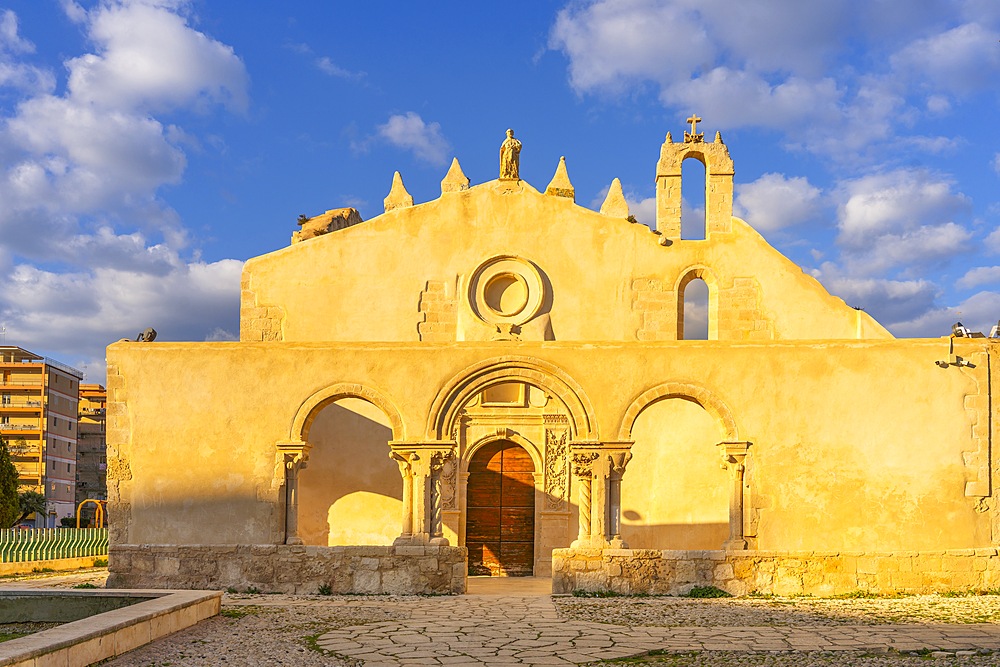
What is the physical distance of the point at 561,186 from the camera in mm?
20156

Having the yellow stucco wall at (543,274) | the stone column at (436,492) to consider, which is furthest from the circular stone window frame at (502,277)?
the stone column at (436,492)

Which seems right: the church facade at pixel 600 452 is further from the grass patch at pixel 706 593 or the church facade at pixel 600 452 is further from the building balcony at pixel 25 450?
the building balcony at pixel 25 450

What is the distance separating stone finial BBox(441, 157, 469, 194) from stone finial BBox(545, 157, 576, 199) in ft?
5.17

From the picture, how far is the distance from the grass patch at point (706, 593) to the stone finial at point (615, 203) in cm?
824

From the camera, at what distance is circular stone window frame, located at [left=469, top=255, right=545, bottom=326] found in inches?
743

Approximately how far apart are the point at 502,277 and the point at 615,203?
2689mm

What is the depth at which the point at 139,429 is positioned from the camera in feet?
48.9

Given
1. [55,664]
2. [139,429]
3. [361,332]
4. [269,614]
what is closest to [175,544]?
[139,429]

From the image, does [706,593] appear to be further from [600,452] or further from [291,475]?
[291,475]

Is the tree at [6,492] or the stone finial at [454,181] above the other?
the stone finial at [454,181]

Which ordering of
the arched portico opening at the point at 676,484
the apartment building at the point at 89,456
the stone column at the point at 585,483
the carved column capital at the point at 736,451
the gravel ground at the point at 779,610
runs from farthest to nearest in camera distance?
1. the apartment building at the point at 89,456
2. the arched portico opening at the point at 676,484
3. the stone column at the point at 585,483
4. the carved column capital at the point at 736,451
5. the gravel ground at the point at 779,610

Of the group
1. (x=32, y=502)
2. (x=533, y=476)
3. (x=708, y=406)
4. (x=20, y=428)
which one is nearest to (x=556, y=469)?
(x=533, y=476)

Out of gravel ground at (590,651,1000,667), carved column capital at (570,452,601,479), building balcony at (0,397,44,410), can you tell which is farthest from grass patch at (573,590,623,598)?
building balcony at (0,397,44,410)

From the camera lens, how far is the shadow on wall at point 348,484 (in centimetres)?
1831
